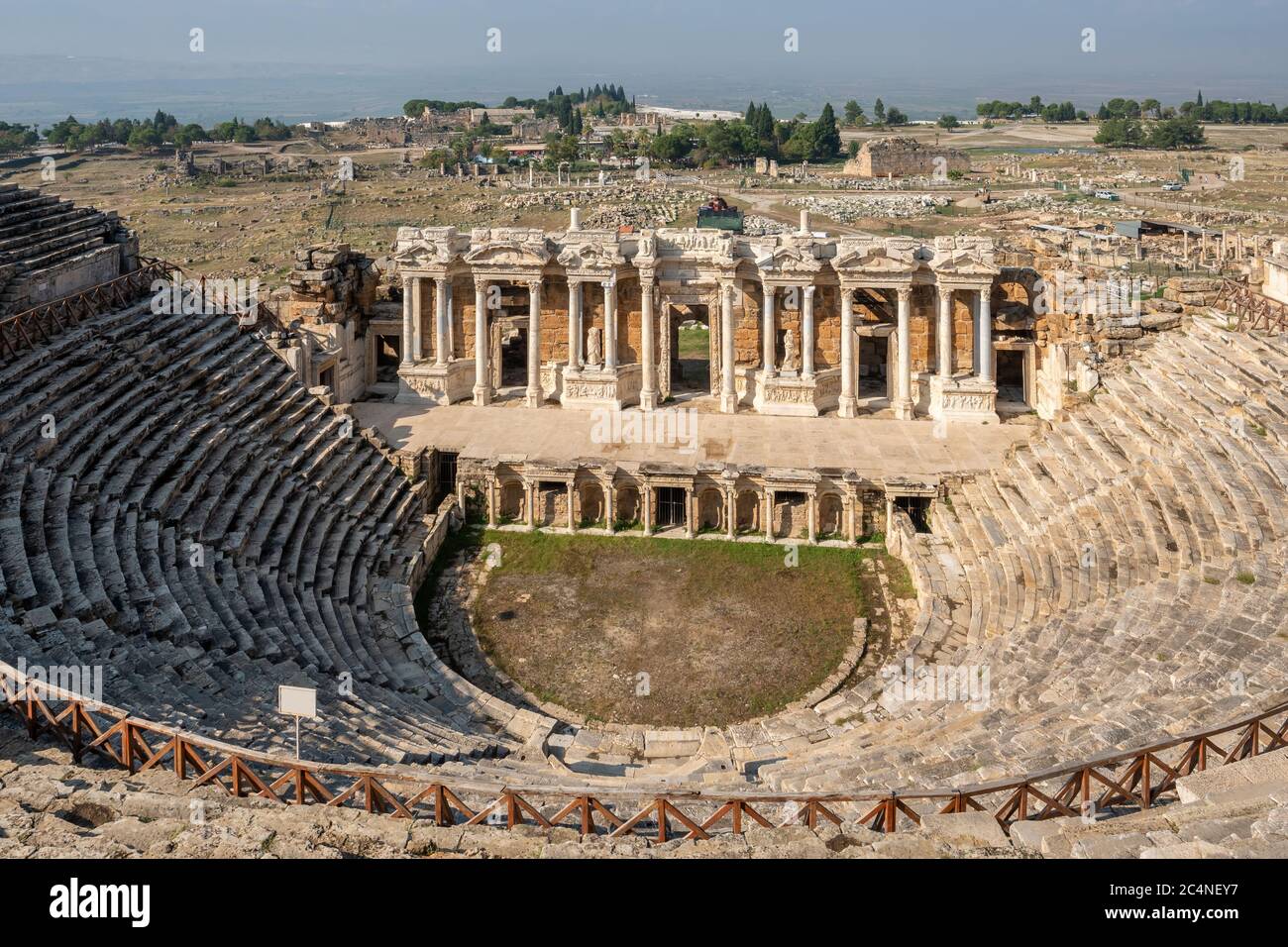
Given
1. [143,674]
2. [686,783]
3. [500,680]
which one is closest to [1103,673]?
[686,783]

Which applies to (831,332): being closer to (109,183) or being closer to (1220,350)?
(1220,350)

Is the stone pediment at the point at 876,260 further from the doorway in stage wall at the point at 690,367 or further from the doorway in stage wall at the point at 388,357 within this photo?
the doorway in stage wall at the point at 388,357

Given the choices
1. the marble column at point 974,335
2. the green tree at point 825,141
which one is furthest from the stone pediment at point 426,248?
the green tree at point 825,141

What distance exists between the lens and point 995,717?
16328mm

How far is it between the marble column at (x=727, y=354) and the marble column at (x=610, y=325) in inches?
125

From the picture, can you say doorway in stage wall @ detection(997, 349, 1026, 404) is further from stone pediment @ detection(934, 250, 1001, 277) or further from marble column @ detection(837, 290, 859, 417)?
marble column @ detection(837, 290, 859, 417)

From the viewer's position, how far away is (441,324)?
35312mm

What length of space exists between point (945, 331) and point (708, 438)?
7597 mm

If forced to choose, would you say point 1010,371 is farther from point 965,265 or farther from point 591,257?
point 591,257

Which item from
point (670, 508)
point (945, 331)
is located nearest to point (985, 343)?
point (945, 331)

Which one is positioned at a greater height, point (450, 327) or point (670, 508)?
point (450, 327)

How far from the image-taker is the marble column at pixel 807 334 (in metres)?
33.5

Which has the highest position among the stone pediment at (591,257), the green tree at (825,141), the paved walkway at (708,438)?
the green tree at (825,141)

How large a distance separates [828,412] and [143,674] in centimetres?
2257
